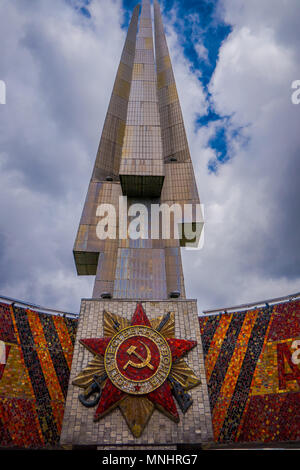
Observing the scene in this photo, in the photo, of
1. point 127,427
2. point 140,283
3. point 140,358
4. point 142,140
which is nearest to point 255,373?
point 140,358

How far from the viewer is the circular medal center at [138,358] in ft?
31.8

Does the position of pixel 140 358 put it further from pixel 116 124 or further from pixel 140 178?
pixel 116 124

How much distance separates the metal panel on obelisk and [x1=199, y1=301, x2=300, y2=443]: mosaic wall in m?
2.81

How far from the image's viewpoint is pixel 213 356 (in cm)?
1334

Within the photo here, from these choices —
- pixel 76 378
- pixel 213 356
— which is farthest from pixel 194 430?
pixel 213 356

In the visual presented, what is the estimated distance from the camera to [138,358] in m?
9.91

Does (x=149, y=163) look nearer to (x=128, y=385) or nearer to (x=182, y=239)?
(x=182, y=239)

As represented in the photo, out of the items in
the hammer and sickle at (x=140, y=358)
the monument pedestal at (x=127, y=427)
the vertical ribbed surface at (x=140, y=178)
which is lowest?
the monument pedestal at (x=127, y=427)

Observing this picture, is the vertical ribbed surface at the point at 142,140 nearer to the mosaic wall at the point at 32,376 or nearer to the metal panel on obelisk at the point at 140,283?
the metal panel on obelisk at the point at 140,283

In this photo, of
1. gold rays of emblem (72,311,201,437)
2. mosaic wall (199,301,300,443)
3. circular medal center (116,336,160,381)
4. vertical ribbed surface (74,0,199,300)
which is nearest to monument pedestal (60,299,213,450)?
gold rays of emblem (72,311,201,437)

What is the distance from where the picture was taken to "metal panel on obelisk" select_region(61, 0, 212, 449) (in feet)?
30.3

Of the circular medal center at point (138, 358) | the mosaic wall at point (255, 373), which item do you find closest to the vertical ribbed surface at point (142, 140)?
the mosaic wall at point (255, 373)

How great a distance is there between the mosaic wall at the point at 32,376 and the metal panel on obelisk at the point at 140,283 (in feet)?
7.88

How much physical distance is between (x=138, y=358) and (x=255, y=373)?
4953mm
